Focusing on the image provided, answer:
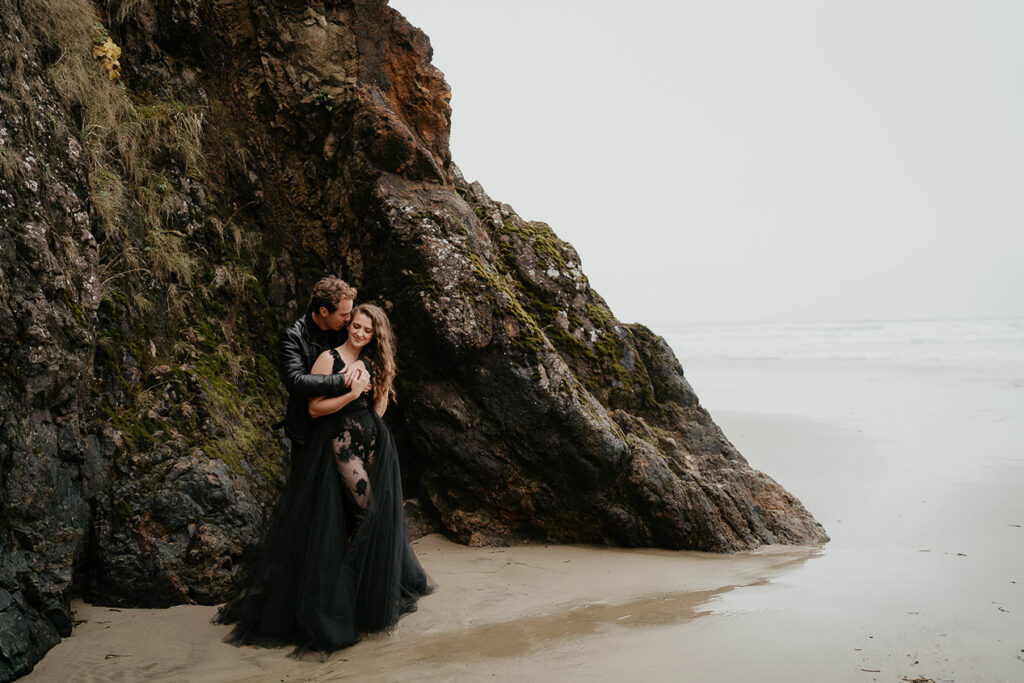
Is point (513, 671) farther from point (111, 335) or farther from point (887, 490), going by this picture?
point (887, 490)

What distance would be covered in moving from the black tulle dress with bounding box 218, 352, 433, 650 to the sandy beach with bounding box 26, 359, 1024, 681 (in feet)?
0.46

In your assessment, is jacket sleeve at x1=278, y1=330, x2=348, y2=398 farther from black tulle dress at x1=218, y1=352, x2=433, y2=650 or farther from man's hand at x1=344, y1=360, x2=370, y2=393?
black tulle dress at x1=218, y1=352, x2=433, y2=650

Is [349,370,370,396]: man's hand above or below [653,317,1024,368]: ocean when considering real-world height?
below

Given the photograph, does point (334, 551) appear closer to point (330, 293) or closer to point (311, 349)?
point (311, 349)

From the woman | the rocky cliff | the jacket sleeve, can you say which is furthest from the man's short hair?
the rocky cliff

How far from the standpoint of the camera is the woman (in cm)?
412

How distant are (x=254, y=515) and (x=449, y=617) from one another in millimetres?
1654

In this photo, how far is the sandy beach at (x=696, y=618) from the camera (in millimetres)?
3703

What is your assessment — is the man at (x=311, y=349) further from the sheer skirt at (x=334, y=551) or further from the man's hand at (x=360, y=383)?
the sheer skirt at (x=334, y=551)

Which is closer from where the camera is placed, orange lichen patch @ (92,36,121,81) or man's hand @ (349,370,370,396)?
man's hand @ (349,370,370,396)

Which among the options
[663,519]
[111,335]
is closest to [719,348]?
[663,519]

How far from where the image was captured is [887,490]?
29.1 ft

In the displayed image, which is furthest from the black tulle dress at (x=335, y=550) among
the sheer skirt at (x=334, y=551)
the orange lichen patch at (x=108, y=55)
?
the orange lichen patch at (x=108, y=55)

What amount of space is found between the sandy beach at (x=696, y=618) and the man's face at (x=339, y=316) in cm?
211
